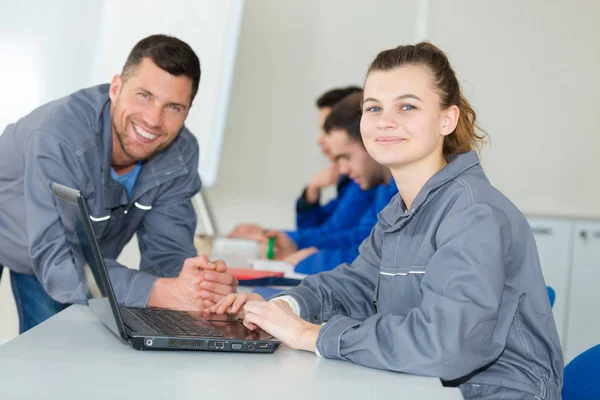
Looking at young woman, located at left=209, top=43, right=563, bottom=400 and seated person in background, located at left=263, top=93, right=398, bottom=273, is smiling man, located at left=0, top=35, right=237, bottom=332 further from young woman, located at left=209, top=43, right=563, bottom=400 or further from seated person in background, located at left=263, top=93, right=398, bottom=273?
seated person in background, located at left=263, top=93, right=398, bottom=273

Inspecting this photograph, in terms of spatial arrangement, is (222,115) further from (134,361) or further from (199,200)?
(134,361)

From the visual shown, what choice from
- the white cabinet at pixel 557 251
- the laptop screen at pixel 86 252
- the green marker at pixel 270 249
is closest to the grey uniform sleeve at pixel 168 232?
the laptop screen at pixel 86 252

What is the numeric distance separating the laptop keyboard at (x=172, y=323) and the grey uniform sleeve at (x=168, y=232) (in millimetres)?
644

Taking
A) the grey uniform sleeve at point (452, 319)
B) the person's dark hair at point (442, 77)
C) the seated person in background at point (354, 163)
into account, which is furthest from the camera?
the seated person in background at point (354, 163)

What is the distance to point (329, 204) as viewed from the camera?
4.56 meters

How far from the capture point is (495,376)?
4.46 ft

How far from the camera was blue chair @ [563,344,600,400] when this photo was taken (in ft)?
4.77

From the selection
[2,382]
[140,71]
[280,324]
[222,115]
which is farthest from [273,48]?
[2,382]

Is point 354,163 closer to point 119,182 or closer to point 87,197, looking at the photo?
point 119,182

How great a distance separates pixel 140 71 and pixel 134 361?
3.76ft

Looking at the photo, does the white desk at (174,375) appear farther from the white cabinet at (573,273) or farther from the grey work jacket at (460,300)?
the white cabinet at (573,273)

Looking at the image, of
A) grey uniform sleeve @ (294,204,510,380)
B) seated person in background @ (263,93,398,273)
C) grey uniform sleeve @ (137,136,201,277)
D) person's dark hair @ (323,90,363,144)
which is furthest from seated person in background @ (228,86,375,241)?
grey uniform sleeve @ (294,204,510,380)

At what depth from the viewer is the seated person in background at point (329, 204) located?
3.70 metres

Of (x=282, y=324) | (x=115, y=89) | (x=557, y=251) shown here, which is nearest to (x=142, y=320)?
(x=282, y=324)
